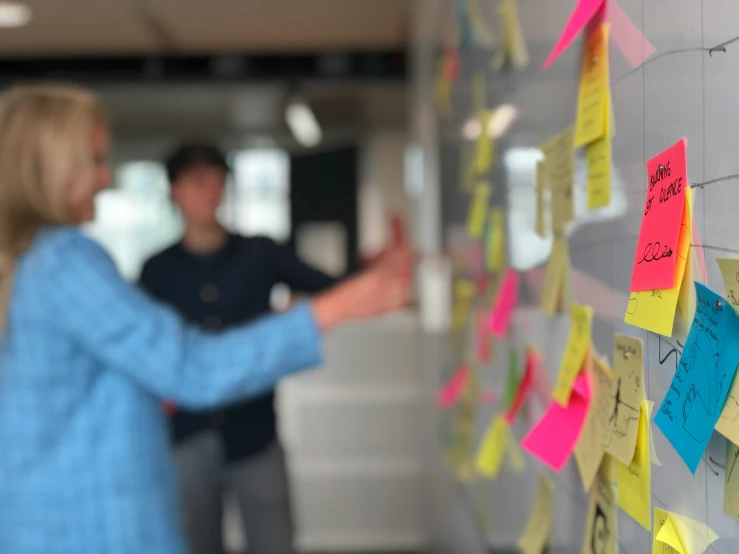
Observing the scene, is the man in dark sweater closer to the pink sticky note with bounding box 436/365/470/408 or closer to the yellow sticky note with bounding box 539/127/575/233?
the pink sticky note with bounding box 436/365/470/408

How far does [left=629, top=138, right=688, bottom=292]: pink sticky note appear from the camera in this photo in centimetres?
43

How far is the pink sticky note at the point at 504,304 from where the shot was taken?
3.17 ft

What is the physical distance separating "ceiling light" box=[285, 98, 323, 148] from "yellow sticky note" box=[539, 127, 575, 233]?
126 inches

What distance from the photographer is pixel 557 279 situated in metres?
0.73

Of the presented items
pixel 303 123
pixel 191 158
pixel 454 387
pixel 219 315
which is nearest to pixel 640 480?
pixel 454 387

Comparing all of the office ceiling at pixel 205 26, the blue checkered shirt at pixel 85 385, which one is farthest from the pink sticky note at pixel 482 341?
the office ceiling at pixel 205 26

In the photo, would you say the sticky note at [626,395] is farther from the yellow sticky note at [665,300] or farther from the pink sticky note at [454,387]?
the pink sticky note at [454,387]

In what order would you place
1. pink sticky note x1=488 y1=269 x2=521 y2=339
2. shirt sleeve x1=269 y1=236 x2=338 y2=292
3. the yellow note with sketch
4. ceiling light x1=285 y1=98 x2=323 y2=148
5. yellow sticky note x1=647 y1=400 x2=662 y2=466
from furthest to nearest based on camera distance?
ceiling light x1=285 y1=98 x2=323 y2=148 → shirt sleeve x1=269 y1=236 x2=338 y2=292 → pink sticky note x1=488 y1=269 x2=521 y2=339 → yellow sticky note x1=647 y1=400 x2=662 y2=466 → the yellow note with sketch

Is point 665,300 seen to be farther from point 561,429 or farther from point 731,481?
point 561,429

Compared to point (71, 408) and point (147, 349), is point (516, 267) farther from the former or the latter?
point (71, 408)

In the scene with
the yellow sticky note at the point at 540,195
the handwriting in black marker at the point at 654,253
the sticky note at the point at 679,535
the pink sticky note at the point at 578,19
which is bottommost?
the sticky note at the point at 679,535

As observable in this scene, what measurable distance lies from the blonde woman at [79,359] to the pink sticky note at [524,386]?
27 centimetres

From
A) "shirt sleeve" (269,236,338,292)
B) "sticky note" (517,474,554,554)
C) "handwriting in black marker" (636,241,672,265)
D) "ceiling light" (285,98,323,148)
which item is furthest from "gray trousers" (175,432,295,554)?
"ceiling light" (285,98,323,148)

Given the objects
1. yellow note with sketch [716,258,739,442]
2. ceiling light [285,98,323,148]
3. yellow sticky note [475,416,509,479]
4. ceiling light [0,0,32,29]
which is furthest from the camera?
ceiling light [285,98,323,148]
